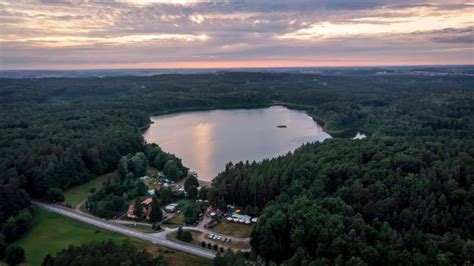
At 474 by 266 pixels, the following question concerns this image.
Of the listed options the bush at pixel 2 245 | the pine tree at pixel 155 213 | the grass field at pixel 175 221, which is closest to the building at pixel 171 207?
the grass field at pixel 175 221

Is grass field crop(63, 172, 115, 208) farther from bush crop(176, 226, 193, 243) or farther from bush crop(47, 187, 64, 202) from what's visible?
bush crop(176, 226, 193, 243)

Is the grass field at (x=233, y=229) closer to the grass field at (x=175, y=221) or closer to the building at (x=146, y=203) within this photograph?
the grass field at (x=175, y=221)

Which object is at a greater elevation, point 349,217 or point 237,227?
point 349,217

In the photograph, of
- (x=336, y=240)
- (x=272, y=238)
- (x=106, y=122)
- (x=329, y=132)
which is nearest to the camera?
(x=336, y=240)

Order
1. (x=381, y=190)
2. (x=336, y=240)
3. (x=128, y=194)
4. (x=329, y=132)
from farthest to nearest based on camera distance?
(x=329, y=132), (x=128, y=194), (x=381, y=190), (x=336, y=240)

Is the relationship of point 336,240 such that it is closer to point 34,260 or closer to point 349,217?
point 349,217

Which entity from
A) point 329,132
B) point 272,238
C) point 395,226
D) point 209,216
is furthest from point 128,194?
point 329,132
